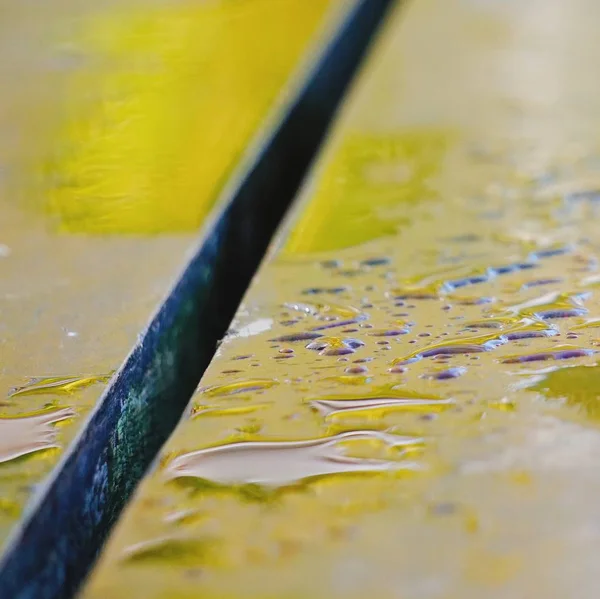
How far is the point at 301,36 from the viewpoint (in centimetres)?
186

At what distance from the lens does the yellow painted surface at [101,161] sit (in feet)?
2.04

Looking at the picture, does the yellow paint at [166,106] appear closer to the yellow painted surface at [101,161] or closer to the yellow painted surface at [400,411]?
the yellow painted surface at [101,161]

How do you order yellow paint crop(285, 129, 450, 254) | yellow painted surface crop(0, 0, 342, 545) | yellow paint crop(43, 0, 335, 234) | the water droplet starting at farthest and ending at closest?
1. yellow paint crop(43, 0, 335, 234)
2. yellow paint crop(285, 129, 450, 254)
3. yellow painted surface crop(0, 0, 342, 545)
4. the water droplet

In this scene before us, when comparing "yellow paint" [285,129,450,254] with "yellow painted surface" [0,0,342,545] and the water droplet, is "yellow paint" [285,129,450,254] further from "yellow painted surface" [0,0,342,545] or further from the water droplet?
the water droplet

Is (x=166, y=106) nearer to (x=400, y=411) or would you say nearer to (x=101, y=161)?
(x=101, y=161)

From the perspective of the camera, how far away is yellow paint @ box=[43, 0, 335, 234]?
1043 mm

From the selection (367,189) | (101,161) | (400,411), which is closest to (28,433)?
(400,411)

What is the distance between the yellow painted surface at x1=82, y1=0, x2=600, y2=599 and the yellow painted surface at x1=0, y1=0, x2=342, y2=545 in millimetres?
97

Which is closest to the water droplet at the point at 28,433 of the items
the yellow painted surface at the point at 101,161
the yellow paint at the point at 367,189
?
the yellow painted surface at the point at 101,161

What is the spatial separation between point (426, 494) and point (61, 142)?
971 millimetres

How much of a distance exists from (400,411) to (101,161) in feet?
2.56

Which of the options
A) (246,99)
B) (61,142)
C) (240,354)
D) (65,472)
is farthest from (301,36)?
(65,472)

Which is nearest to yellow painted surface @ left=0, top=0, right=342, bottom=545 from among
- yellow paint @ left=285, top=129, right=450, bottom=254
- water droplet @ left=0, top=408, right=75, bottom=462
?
water droplet @ left=0, top=408, right=75, bottom=462

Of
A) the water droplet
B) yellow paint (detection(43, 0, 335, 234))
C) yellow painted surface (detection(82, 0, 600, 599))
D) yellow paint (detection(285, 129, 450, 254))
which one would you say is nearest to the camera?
yellow painted surface (detection(82, 0, 600, 599))
